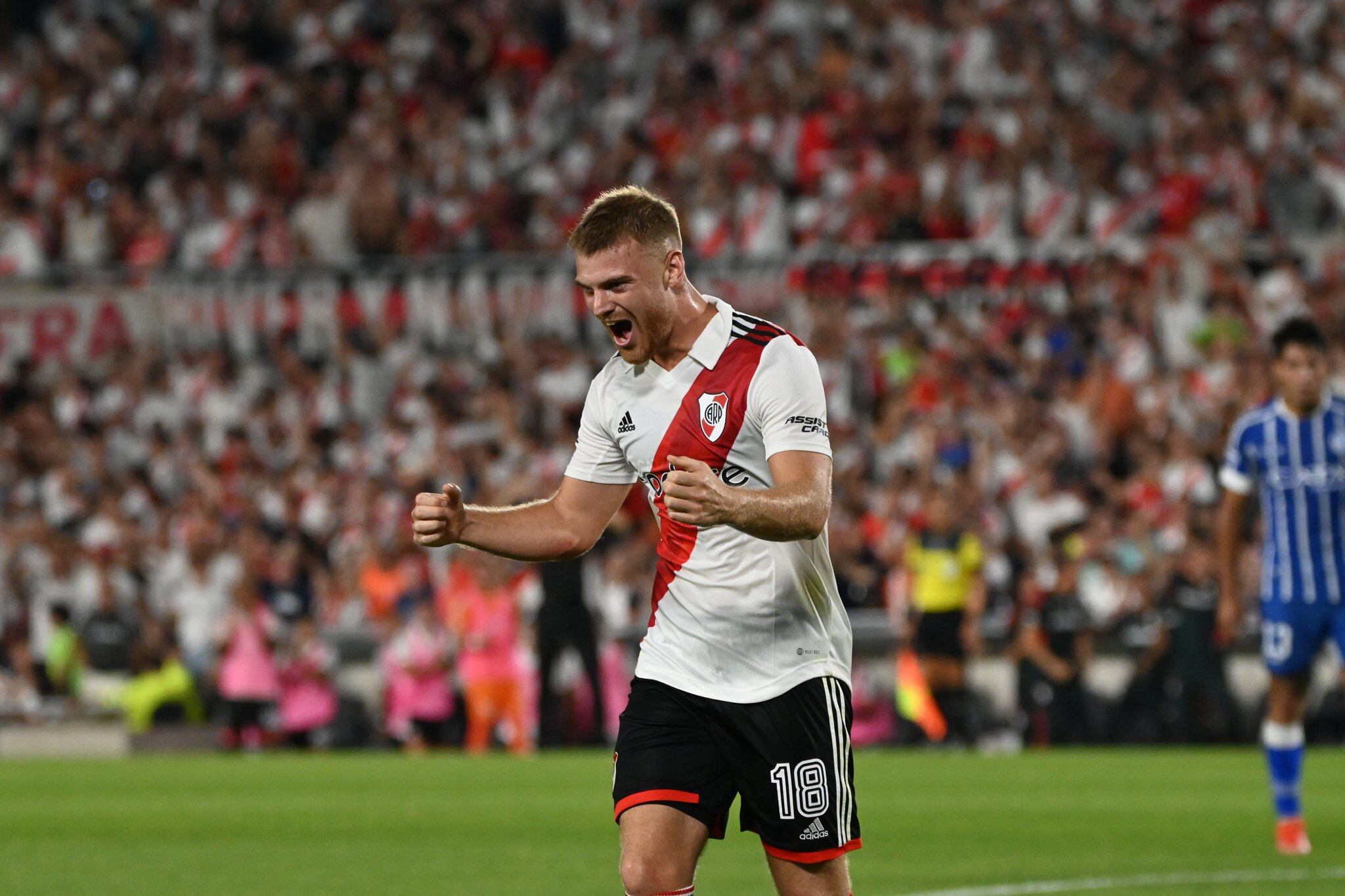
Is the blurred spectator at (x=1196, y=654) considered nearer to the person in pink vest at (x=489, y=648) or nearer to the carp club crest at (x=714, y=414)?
the person in pink vest at (x=489, y=648)

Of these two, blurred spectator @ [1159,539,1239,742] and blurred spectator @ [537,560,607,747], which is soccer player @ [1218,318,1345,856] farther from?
blurred spectator @ [537,560,607,747]

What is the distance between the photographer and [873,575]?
58.4ft

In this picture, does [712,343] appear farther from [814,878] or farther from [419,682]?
[419,682]

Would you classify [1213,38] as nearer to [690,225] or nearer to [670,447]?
[690,225]

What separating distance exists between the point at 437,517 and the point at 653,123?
1848 centimetres

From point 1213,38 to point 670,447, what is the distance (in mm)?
18286

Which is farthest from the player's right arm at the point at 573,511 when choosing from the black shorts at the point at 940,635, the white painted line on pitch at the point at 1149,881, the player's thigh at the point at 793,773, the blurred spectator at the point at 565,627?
the black shorts at the point at 940,635

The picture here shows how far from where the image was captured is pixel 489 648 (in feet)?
57.4

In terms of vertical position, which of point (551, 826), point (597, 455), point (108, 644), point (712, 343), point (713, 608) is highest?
point (712, 343)

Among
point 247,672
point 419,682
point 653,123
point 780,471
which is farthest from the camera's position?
point 653,123

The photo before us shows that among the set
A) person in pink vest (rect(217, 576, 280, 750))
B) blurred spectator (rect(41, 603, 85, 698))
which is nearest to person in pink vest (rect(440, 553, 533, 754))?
person in pink vest (rect(217, 576, 280, 750))

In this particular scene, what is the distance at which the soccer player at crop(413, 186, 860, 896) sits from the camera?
507 centimetres

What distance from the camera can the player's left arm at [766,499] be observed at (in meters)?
4.47

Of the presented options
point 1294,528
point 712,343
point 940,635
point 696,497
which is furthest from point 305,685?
point 696,497
